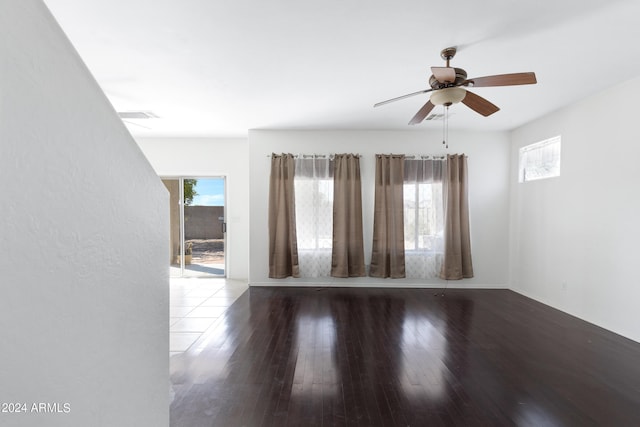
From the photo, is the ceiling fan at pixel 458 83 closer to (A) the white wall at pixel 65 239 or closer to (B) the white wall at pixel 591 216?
(B) the white wall at pixel 591 216

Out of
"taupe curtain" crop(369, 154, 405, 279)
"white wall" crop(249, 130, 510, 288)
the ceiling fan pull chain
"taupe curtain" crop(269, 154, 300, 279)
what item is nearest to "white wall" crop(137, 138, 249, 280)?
"white wall" crop(249, 130, 510, 288)

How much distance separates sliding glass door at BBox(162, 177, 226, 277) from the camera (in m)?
5.69

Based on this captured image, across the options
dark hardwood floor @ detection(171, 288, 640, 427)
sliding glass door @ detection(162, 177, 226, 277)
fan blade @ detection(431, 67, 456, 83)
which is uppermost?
fan blade @ detection(431, 67, 456, 83)

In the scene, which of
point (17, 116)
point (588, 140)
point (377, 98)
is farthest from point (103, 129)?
point (588, 140)

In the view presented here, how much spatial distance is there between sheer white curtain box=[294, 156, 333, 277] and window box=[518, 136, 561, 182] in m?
3.01

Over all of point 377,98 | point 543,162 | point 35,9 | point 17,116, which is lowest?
point 17,116

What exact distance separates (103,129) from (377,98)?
3216 millimetres

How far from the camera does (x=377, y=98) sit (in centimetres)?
354

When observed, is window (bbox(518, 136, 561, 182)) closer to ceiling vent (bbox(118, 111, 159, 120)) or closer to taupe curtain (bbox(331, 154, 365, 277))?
taupe curtain (bbox(331, 154, 365, 277))

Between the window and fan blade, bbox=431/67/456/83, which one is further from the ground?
fan blade, bbox=431/67/456/83

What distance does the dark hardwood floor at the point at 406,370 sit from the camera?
6.20ft

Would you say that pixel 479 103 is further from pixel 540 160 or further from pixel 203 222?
pixel 203 222

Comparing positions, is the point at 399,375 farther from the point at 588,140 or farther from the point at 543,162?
the point at 543,162

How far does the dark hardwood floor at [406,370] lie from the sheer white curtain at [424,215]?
3.78ft
